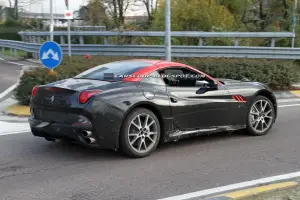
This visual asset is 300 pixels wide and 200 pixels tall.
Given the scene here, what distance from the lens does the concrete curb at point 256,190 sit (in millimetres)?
4516

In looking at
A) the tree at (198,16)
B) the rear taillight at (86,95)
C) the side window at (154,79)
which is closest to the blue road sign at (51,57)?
the side window at (154,79)

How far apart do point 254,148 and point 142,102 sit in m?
2.01

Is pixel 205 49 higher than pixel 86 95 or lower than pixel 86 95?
higher

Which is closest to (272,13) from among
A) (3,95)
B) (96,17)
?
(96,17)

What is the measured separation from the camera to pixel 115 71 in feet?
21.6

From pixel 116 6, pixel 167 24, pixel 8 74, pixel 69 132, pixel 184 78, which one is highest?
pixel 116 6

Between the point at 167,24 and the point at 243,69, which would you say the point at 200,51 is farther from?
the point at 167,24

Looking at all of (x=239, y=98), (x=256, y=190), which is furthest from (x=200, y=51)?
(x=256, y=190)

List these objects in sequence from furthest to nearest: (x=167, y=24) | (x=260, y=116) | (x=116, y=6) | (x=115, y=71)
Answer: (x=116, y=6) < (x=167, y=24) < (x=260, y=116) < (x=115, y=71)

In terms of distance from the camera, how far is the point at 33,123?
6.35 metres

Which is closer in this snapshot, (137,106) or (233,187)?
(233,187)

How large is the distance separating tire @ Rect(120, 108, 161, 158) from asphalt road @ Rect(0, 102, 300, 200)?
0.12m

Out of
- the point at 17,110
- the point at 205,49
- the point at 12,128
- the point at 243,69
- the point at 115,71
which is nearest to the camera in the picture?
the point at 115,71

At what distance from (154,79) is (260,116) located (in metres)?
2.32
